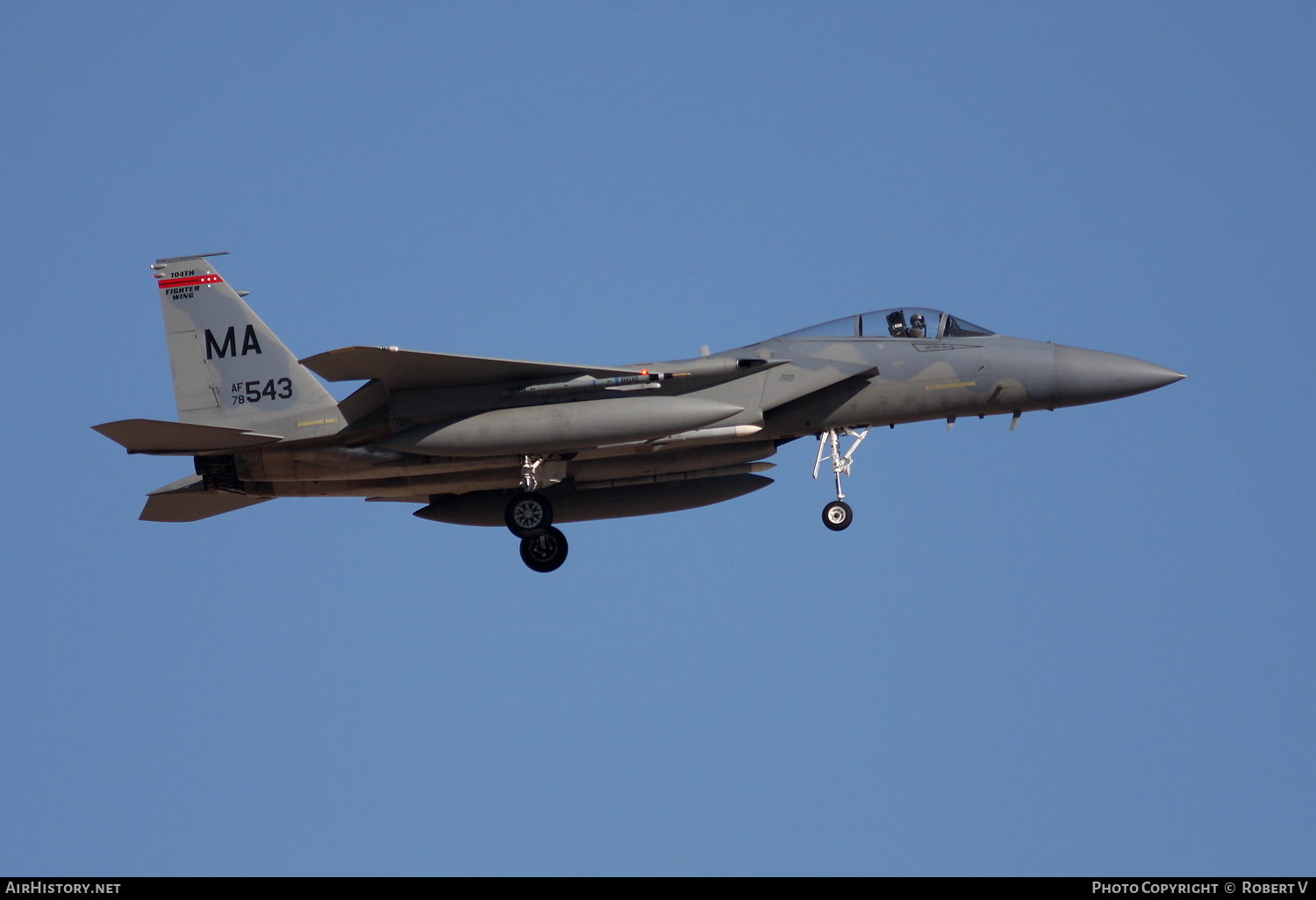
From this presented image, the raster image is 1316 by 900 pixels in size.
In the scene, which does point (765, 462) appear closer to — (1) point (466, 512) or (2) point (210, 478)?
(1) point (466, 512)

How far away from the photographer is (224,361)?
60.4ft

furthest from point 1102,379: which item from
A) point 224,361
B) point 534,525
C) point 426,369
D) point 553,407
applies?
point 224,361

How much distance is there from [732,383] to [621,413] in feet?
5.61

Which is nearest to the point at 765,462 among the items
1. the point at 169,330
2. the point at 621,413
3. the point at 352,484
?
the point at 621,413

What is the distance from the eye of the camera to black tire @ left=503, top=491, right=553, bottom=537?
59.0 ft

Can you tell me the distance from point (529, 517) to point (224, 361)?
4.62 metres

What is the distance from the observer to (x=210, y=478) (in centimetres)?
1795

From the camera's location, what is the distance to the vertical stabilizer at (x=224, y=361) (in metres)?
18.2

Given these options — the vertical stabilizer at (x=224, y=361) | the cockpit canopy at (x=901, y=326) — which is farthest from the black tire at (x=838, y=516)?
the vertical stabilizer at (x=224, y=361)

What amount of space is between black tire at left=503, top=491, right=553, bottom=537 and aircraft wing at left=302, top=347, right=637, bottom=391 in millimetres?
1770
